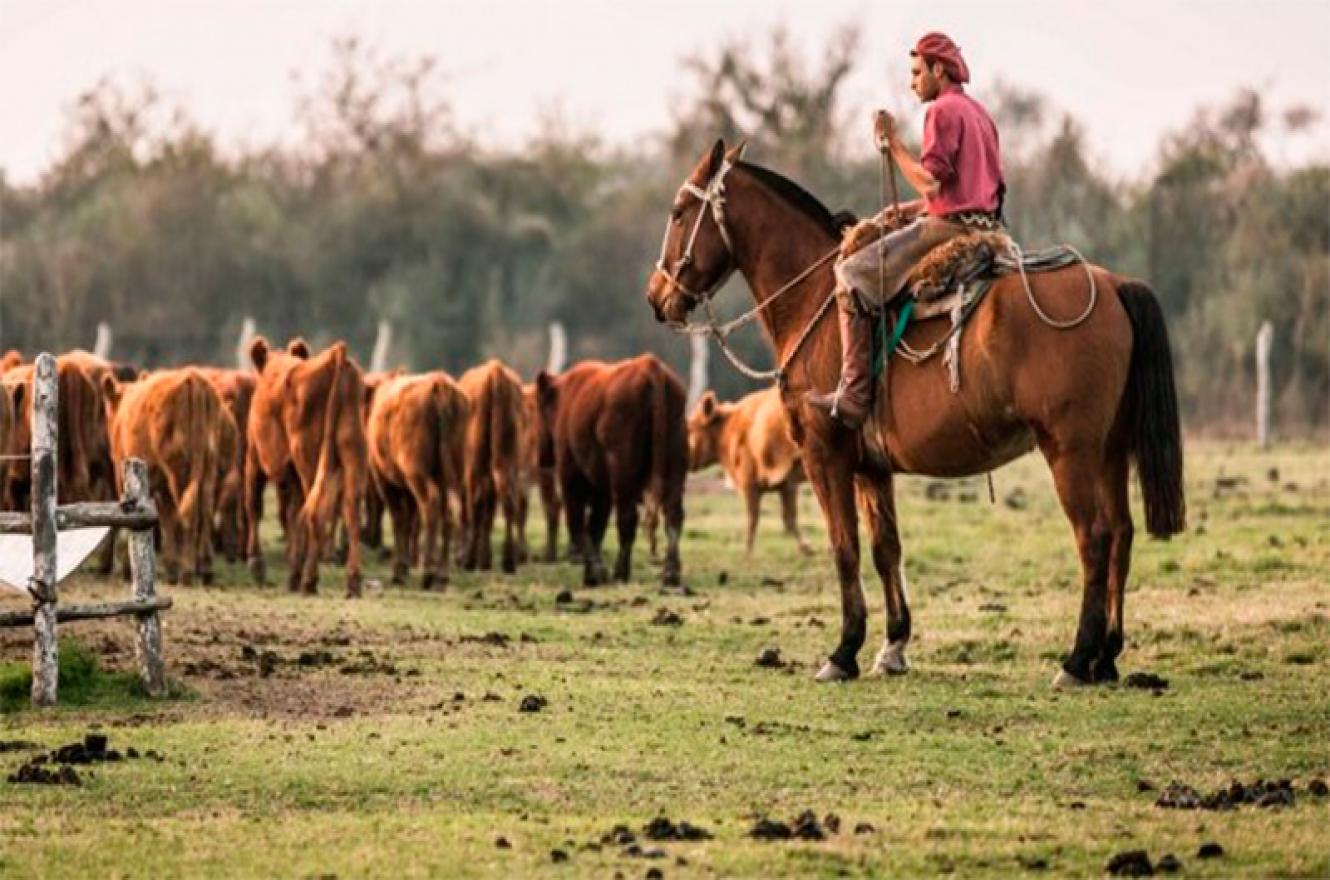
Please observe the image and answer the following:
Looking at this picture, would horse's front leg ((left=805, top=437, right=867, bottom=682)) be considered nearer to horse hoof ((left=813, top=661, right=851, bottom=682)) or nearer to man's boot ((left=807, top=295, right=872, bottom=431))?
horse hoof ((left=813, top=661, right=851, bottom=682))

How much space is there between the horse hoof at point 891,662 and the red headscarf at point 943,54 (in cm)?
349

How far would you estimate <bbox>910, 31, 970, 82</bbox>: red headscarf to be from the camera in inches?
666

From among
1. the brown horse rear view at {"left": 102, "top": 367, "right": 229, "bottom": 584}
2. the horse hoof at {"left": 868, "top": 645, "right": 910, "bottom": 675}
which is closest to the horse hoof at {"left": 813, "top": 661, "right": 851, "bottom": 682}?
the horse hoof at {"left": 868, "top": 645, "right": 910, "bottom": 675}

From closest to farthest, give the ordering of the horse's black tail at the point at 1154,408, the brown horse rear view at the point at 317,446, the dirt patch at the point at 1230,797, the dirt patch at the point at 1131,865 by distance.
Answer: the dirt patch at the point at 1131,865
the dirt patch at the point at 1230,797
the horse's black tail at the point at 1154,408
the brown horse rear view at the point at 317,446

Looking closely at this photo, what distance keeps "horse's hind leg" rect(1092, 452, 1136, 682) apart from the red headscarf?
2450mm

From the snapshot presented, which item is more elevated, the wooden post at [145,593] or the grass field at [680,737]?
the wooden post at [145,593]

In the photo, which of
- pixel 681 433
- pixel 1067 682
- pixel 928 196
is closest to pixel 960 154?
pixel 928 196

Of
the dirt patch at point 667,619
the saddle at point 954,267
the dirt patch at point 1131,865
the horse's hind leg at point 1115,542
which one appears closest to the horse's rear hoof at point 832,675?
the horse's hind leg at point 1115,542

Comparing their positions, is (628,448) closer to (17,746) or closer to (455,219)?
(17,746)

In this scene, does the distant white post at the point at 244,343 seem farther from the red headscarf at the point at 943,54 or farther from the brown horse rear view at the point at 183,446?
the red headscarf at the point at 943,54

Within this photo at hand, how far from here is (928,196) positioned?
1705 centimetres

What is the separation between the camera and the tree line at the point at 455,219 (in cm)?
6612

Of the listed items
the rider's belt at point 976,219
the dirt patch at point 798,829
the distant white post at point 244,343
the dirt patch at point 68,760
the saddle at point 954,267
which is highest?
the distant white post at point 244,343

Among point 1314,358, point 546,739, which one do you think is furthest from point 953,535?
point 1314,358
